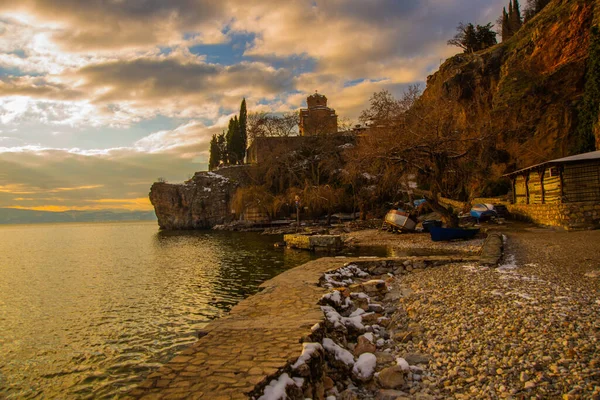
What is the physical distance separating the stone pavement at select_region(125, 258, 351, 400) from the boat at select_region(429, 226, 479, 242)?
47.0 feet

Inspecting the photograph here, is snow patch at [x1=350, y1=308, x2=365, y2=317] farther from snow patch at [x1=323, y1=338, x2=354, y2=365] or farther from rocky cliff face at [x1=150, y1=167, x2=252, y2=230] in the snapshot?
rocky cliff face at [x1=150, y1=167, x2=252, y2=230]

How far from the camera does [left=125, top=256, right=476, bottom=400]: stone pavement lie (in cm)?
389

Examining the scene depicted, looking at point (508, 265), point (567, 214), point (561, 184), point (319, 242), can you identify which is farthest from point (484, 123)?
point (508, 265)

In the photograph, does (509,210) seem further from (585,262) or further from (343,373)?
(343,373)

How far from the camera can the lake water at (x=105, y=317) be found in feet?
22.1

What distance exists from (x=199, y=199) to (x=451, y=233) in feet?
164

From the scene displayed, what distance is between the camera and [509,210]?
27000mm

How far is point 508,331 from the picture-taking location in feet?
18.0

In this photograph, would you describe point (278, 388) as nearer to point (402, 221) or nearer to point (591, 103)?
point (402, 221)

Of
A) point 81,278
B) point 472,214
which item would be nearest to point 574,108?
point 472,214

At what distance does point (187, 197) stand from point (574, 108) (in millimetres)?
55168

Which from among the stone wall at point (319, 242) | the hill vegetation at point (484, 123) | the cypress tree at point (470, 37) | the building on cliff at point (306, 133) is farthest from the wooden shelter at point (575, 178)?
the cypress tree at point (470, 37)

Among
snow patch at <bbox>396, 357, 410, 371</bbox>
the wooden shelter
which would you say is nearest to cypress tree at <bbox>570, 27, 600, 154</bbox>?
the wooden shelter

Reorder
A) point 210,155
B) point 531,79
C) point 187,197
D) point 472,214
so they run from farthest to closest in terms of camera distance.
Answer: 1. point 210,155
2. point 187,197
3. point 531,79
4. point 472,214
